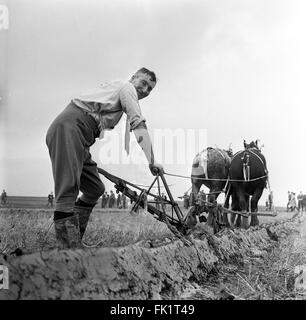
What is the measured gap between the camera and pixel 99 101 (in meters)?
1.99

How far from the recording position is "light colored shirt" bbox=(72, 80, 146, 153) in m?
1.99

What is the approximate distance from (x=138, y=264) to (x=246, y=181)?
3142 millimetres

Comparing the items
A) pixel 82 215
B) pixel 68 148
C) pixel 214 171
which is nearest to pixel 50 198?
pixel 82 215

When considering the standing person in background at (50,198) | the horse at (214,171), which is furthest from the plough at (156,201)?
the horse at (214,171)

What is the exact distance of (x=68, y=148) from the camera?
190cm

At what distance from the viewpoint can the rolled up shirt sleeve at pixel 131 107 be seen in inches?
78.3

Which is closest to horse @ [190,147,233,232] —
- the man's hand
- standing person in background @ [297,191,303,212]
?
standing person in background @ [297,191,303,212]

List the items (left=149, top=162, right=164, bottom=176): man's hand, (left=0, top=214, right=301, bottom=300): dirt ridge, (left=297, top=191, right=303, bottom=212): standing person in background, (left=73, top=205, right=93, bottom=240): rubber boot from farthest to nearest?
1. (left=297, top=191, right=303, bottom=212): standing person in background
2. (left=73, top=205, right=93, bottom=240): rubber boot
3. (left=149, top=162, right=164, bottom=176): man's hand
4. (left=0, top=214, right=301, bottom=300): dirt ridge

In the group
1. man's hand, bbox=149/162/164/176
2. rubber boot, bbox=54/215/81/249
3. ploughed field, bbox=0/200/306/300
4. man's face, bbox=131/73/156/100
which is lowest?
ploughed field, bbox=0/200/306/300

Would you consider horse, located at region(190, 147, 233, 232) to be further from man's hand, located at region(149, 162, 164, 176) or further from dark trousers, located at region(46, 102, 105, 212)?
dark trousers, located at region(46, 102, 105, 212)

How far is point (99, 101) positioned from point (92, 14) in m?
0.51

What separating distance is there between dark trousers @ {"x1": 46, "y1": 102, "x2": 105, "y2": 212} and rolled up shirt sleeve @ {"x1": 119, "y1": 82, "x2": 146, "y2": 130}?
0.16 m
